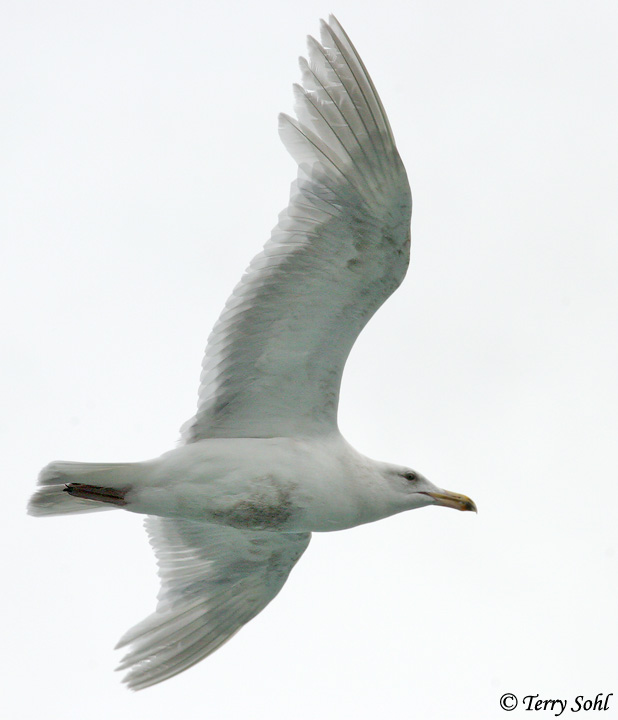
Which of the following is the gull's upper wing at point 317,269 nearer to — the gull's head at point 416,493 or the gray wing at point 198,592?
the gull's head at point 416,493

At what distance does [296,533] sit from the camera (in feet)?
33.2

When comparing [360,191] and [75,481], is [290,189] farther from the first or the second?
[75,481]

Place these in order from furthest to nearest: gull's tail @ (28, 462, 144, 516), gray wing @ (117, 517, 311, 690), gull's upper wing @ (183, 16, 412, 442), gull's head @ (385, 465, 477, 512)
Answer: gray wing @ (117, 517, 311, 690), gull's head @ (385, 465, 477, 512), gull's tail @ (28, 462, 144, 516), gull's upper wing @ (183, 16, 412, 442)

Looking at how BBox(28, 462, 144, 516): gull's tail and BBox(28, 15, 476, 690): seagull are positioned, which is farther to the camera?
BBox(28, 462, 144, 516): gull's tail

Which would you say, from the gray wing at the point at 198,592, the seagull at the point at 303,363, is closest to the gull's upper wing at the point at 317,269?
the seagull at the point at 303,363

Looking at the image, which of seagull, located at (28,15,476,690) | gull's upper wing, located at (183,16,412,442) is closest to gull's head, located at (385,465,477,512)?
seagull, located at (28,15,476,690)

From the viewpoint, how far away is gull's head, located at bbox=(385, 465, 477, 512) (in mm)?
9617

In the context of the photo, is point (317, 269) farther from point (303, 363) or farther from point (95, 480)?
point (95, 480)

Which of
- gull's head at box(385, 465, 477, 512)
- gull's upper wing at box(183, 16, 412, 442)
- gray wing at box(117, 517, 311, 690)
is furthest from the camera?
gray wing at box(117, 517, 311, 690)

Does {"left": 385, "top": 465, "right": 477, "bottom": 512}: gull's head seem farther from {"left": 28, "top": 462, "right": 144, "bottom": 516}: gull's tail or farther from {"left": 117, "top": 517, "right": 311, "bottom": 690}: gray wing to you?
{"left": 28, "top": 462, "right": 144, "bottom": 516}: gull's tail

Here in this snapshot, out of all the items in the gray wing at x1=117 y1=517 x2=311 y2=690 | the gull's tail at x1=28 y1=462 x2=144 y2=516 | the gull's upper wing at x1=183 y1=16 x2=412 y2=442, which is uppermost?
the gull's upper wing at x1=183 y1=16 x2=412 y2=442

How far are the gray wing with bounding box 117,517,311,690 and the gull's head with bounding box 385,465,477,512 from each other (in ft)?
4.12

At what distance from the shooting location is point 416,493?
9.70 metres

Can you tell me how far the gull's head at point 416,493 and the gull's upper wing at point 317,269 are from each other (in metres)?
0.71
